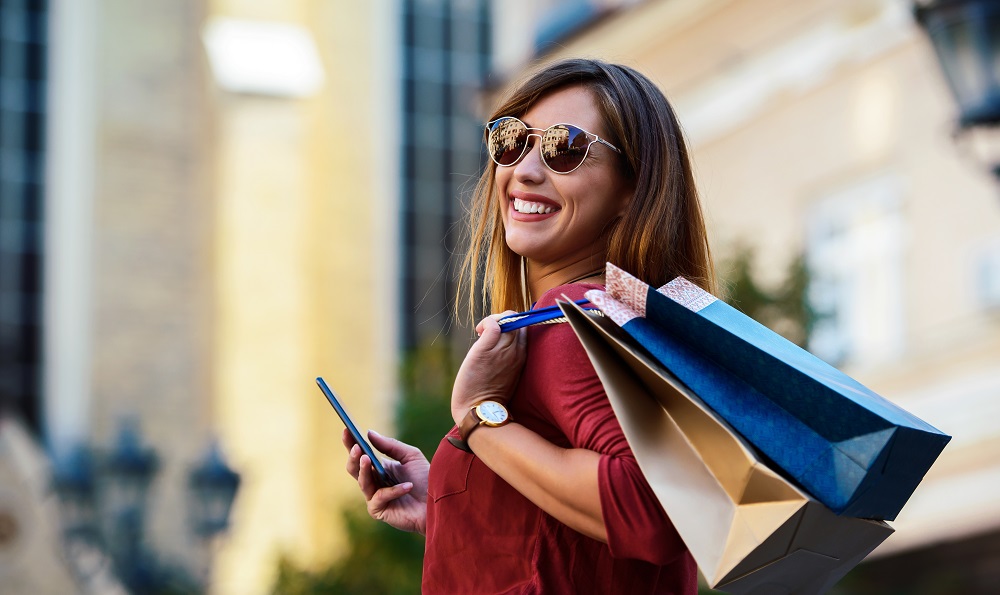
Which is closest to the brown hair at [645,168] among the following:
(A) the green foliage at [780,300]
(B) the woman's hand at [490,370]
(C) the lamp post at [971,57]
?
(B) the woman's hand at [490,370]

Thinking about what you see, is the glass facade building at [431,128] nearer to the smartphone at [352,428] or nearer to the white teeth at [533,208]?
the smartphone at [352,428]

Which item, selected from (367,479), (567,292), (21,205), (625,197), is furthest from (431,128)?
(567,292)

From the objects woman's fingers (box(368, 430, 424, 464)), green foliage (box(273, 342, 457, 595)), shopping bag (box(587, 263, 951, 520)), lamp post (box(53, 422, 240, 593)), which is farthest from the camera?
lamp post (box(53, 422, 240, 593))

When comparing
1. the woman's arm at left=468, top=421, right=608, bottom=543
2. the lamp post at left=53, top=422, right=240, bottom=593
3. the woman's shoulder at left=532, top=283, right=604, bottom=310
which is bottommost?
the lamp post at left=53, top=422, right=240, bottom=593

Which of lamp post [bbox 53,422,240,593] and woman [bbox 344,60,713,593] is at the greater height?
woman [bbox 344,60,713,593]

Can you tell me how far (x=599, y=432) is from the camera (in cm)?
206

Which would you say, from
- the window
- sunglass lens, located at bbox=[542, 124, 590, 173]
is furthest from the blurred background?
sunglass lens, located at bbox=[542, 124, 590, 173]

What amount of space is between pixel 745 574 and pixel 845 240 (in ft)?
39.9

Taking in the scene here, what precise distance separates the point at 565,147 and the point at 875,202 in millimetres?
11526

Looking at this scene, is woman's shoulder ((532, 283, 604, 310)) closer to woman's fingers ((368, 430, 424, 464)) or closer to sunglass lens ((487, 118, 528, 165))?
sunglass lens ((487, 118, 528, 165))

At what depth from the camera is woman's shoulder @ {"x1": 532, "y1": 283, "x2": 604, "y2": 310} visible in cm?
221

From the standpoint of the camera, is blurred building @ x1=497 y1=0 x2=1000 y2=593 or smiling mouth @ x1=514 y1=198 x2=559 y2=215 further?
blurred building @ x1=497 y1=0 x2=1000 y2=593

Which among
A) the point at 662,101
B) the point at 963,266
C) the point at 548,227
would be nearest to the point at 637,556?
the point at 548,227

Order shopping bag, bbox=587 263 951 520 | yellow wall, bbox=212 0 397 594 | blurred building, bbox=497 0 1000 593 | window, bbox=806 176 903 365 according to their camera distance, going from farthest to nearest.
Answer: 1. yellow wall, bbox=212 0 397 594
2. window, bbox=806 176 903 365
3. blurred building, bbox=497 0 1000 593
4. shopping bag, bbox=587 263 951 520
